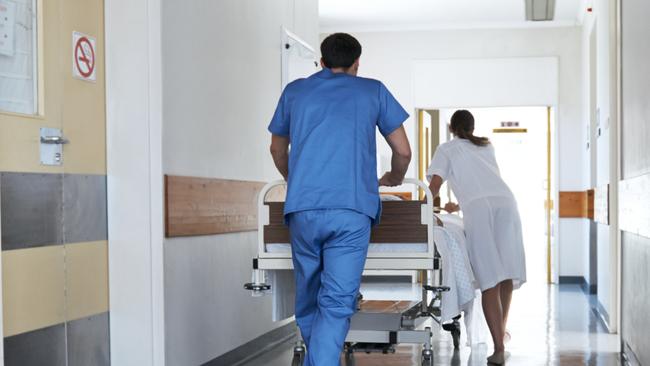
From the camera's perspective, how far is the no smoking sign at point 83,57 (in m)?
4.11

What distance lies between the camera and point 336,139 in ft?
12.7

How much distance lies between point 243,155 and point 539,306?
451 centimetres

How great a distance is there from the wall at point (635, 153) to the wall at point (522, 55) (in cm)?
593

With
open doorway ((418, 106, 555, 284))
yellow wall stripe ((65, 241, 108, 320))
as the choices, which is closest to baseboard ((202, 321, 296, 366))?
yellow wall stripe ((65, 241, 108, 320))

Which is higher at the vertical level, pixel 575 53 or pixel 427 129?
pixel 575 53

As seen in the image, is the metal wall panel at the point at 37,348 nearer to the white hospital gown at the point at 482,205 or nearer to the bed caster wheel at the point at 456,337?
the white hospital gown at the point at 482,205

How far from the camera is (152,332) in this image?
4426 mm

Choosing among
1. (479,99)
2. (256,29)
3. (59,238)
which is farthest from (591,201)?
(59,238)

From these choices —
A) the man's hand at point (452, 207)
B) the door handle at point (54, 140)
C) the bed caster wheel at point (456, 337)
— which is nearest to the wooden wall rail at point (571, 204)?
the bed caster wheel at point (456, 337)

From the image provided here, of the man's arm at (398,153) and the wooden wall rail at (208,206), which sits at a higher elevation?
the man's arm at (398,153)

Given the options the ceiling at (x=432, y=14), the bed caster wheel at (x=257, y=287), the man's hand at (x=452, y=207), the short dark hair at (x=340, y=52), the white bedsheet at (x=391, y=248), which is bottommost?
the bed caster wheel at (x=257, y=287)

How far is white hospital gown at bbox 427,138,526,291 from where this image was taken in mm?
5652

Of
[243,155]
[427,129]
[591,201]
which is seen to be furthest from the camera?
[427,129]

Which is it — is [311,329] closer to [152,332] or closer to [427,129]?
[152,332]
